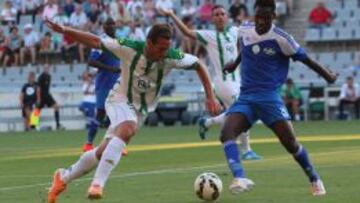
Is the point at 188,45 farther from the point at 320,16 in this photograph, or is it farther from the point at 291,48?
the point at 291,48

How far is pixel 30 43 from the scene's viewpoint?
4494 cm

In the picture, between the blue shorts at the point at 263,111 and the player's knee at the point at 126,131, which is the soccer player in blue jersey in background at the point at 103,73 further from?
the player's knee at the point at 126,131

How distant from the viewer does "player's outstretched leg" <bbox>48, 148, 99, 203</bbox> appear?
508 inches

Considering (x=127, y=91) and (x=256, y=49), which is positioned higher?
(x=256, y=49)

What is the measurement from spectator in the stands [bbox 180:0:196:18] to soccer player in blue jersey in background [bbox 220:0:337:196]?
28.8 meters

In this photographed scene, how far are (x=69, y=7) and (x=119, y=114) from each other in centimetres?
3230

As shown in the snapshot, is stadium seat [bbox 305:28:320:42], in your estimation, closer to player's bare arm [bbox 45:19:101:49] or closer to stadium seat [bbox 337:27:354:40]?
stadium seat [bbox 337:27:354:40]

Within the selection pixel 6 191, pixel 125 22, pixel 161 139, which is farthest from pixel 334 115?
pixel 6 191

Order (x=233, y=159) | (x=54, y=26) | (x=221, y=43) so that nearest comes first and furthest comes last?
(x=54, y=26), (x=233, y=159), (x=221, y=43)

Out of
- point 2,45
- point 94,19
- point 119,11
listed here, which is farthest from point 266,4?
point 2,45

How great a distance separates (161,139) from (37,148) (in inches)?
139

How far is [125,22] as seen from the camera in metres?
40.5

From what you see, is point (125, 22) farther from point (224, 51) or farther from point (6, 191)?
point (6, 191)

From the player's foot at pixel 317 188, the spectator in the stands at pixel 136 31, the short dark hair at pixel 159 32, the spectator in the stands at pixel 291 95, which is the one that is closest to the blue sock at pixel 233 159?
the player's foot at pixel 317 188
